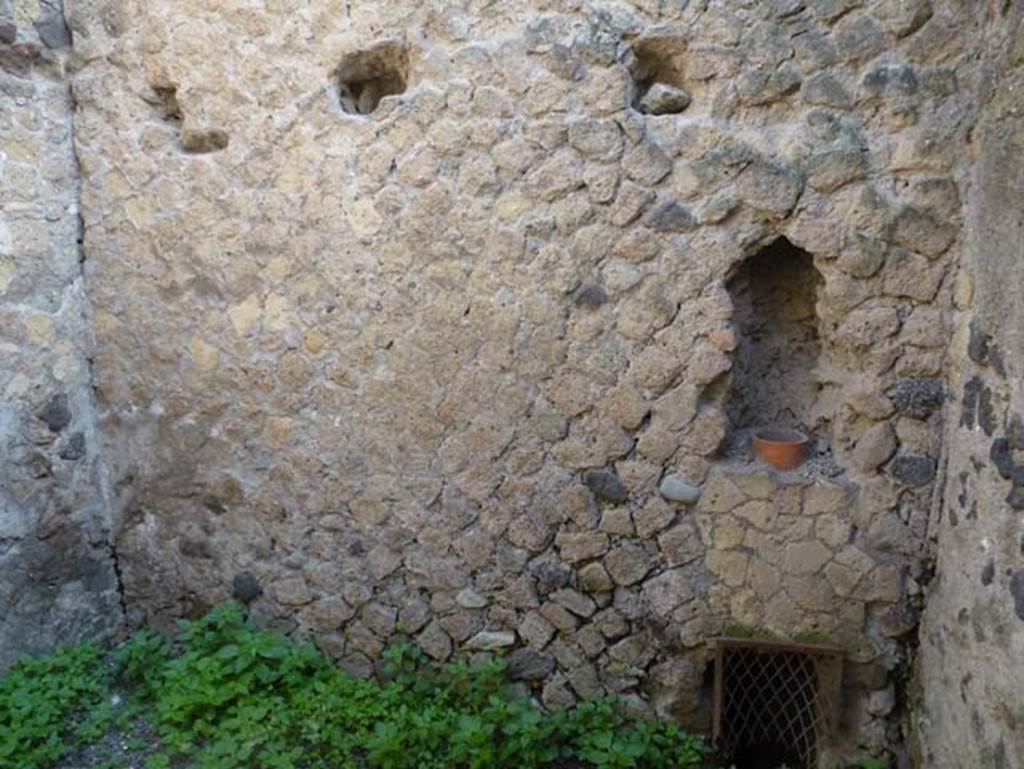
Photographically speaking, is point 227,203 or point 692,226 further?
point 227,203

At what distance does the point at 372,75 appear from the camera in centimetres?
282

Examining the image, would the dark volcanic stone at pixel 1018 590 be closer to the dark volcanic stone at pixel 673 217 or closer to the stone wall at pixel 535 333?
the stone wall at pixel 535 333

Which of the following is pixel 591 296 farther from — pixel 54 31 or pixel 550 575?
pixel 54 31

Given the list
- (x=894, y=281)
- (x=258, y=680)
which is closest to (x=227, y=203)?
(x=258, y=680)

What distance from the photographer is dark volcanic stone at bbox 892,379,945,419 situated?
241cm

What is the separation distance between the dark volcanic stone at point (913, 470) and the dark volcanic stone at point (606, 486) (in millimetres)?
788

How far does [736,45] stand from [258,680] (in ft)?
8.37

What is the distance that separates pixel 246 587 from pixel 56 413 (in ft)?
3.09

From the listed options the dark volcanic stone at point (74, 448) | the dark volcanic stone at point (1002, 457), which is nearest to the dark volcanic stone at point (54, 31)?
the dark volcanic stone at point (74, 448)

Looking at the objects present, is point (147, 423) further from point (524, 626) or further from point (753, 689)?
point (753, 689)

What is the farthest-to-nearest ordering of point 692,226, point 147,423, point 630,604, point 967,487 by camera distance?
point 147,423, point 630,604, point 692,226, point 967,487

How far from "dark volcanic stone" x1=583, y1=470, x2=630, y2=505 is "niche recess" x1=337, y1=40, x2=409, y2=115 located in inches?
54.7

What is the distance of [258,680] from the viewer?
9.70 ft

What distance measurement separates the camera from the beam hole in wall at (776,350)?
2580 millimetres
